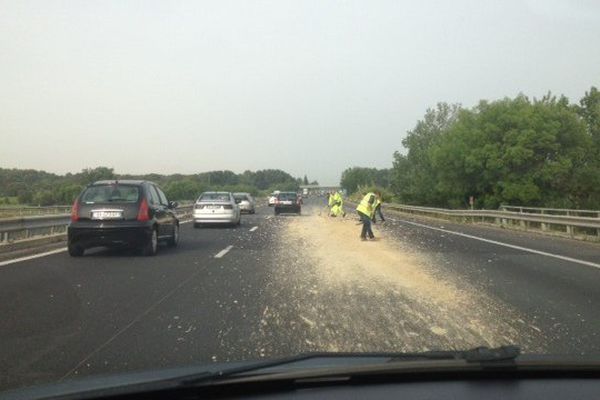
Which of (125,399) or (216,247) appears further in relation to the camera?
(216,247)

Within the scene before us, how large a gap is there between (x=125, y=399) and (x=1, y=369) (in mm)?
2524

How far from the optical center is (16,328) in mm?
6266

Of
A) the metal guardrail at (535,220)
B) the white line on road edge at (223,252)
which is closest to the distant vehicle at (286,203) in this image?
Result: the metal guardrail at (535,220)

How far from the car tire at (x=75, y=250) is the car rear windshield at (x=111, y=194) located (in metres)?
Answer: 0.96

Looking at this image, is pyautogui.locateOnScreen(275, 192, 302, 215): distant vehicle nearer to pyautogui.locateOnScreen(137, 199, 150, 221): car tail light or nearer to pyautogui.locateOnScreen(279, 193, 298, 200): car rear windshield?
pyautogui.locateOnScreen(279, 193, 298, 200): car rear windshield

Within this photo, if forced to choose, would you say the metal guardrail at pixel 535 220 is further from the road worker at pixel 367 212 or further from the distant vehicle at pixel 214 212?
the distant vehicle at pixel 214 212

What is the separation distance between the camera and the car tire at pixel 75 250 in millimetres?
12720

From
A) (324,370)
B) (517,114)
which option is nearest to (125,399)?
(324,370)

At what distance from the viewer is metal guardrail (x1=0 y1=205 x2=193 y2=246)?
1393 cm

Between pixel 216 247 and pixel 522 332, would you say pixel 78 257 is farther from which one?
pixel 522 332

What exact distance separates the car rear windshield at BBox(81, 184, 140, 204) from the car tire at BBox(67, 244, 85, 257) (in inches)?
37.8

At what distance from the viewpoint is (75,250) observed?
12.8m

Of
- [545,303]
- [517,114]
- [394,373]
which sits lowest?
[545,303]

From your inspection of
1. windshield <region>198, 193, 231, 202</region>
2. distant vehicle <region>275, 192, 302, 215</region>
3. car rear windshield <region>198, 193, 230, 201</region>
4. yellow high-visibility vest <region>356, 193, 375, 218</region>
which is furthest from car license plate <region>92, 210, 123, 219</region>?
distant vehicle <region>275, 192, 302, 215</region>
